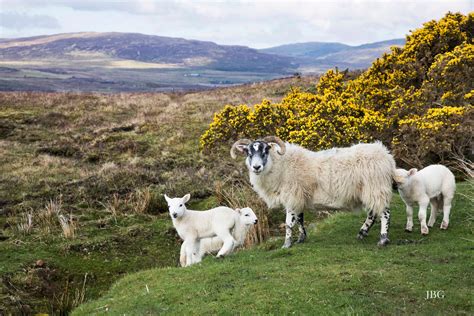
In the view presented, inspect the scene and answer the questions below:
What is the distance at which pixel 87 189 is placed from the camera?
19656 millimetres

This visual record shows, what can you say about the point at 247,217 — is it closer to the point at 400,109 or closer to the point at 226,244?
the point at 226,244

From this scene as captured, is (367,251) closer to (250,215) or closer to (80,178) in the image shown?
(250,215)

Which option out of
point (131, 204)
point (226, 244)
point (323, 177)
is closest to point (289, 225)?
point (323, 177)

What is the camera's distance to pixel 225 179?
19.7 metres

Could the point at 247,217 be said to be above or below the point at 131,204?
above

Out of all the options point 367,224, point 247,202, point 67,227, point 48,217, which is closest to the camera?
point 367,224

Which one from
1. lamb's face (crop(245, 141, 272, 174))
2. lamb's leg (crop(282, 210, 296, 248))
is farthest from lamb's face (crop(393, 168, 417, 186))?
lamb's face (crop(245, 141, 272, 174))

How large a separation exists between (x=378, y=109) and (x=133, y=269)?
11482 mm

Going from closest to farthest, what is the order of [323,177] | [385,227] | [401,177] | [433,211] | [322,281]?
[322,281]
[385,227]
[401,177]
[323,177]
[433,211]

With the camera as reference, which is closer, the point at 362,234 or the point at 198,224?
the point at 362,234

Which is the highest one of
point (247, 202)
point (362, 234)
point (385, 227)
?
point (385, 227)

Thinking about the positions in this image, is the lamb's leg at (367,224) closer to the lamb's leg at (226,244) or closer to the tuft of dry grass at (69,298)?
the lamb's leg at (226,244)

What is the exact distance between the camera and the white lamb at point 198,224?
39.5 ft

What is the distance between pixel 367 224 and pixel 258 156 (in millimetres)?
2912
